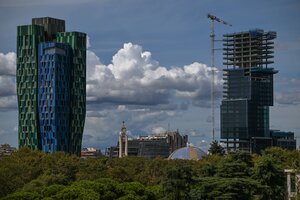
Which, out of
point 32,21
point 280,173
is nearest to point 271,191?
point 280,173

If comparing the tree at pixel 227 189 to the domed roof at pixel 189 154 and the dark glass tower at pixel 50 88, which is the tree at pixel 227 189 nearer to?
the domed roof at pixel 189 154

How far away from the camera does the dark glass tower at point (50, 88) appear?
150m

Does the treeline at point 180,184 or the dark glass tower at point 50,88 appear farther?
the dark glass tower at point 50,88

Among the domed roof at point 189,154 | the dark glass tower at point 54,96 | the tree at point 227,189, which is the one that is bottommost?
the tree at point 227,189

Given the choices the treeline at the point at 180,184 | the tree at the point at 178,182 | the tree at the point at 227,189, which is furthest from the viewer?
the tree at the point at 178,182

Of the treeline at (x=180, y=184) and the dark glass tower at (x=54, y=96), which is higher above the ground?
the dark glass tower at (x=54, y=96)

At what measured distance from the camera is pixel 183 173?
66938 millimetres

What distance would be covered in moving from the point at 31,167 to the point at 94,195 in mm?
30646

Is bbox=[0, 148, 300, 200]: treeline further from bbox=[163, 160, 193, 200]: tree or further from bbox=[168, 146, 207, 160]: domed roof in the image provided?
bbox=[168, 146, 207, 160]: domed roof

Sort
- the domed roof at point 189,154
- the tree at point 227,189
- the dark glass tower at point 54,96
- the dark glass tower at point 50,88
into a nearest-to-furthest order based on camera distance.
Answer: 1. the tree at point 227,189
2. the domed roof at point 189,154
3. the dark glass tower at point 54,96
4. the dark glass tower at point 50,88

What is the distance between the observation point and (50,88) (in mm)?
151750

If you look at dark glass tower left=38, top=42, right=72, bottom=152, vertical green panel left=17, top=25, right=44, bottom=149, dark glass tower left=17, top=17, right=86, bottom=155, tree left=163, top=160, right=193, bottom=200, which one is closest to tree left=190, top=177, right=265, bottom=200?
tree left=163, top=160, right=193, bottom=200

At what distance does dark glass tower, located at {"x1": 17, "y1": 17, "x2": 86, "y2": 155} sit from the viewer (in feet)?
493

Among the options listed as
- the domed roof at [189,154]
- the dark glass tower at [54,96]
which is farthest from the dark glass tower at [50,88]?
the domed roof at [189,154]
